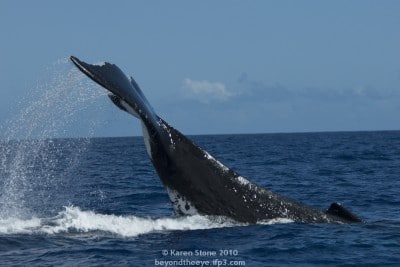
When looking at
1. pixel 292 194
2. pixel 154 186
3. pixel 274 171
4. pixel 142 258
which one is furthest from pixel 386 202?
pixel 274 171

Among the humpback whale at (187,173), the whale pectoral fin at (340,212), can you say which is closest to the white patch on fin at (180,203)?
the humpback whale at (187,173)

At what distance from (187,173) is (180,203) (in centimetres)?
39

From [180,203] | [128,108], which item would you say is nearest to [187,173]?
[180,203]

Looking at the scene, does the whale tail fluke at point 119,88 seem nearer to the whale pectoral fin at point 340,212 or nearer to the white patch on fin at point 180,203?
the white patch on fin at point 180,203

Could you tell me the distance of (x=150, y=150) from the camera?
8.45m

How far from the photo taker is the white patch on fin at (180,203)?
336 inches

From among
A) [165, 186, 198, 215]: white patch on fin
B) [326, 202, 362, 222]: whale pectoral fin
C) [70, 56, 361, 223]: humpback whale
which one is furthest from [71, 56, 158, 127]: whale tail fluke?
[326, 202, 362, 222]: whale pectoral fin

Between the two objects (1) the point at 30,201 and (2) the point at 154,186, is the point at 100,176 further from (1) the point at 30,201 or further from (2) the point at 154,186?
(1) the point at 30,201

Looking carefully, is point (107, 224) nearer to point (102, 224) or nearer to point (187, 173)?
point (102, 224)

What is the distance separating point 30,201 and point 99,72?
9260 mm

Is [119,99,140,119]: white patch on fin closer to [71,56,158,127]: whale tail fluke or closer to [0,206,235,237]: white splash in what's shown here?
[71,56,158,127]: whale tail fluke

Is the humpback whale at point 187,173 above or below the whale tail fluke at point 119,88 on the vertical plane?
below

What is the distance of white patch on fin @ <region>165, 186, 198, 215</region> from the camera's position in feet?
28.0

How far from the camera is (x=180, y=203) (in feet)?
28.2
